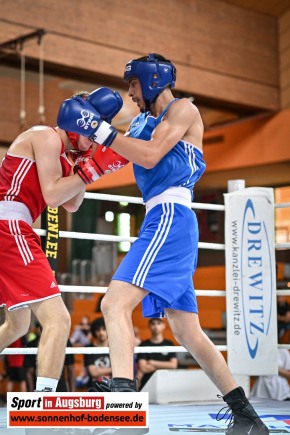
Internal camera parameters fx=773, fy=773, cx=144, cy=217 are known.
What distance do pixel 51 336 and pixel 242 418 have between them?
78 centimetres

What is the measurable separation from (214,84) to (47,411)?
7877 millimetres

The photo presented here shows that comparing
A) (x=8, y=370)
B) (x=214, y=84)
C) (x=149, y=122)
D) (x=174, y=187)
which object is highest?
(x=214, y=84)

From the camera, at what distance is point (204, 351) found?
9.73ft

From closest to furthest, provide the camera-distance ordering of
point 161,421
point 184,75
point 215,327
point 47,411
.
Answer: point 47,411
point 161,421
point 184,75
point 215,327

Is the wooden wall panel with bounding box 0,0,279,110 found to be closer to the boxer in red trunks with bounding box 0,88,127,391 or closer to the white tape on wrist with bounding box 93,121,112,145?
the boxer in red trunks with bounding box 0,88,127,391

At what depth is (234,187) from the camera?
480 centimetres

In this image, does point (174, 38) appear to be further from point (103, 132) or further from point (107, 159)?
point (103, 132)

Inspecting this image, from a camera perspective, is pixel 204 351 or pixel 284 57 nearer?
pixel 204 351

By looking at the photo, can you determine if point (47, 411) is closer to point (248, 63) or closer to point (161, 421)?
point (161, 421)

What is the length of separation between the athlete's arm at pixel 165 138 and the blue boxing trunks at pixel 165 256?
0.19 meters

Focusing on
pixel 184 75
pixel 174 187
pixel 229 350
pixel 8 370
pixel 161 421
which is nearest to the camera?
pixel 174 187

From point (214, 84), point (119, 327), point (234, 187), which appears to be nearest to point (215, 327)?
point (214, 84)

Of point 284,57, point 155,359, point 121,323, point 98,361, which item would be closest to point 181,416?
point 121,323

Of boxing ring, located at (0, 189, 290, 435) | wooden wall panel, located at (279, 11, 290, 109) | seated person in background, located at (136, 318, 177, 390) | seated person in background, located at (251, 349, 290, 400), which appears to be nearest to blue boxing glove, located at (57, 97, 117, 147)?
boxing ring, located at (0, 189, 290, 435)
